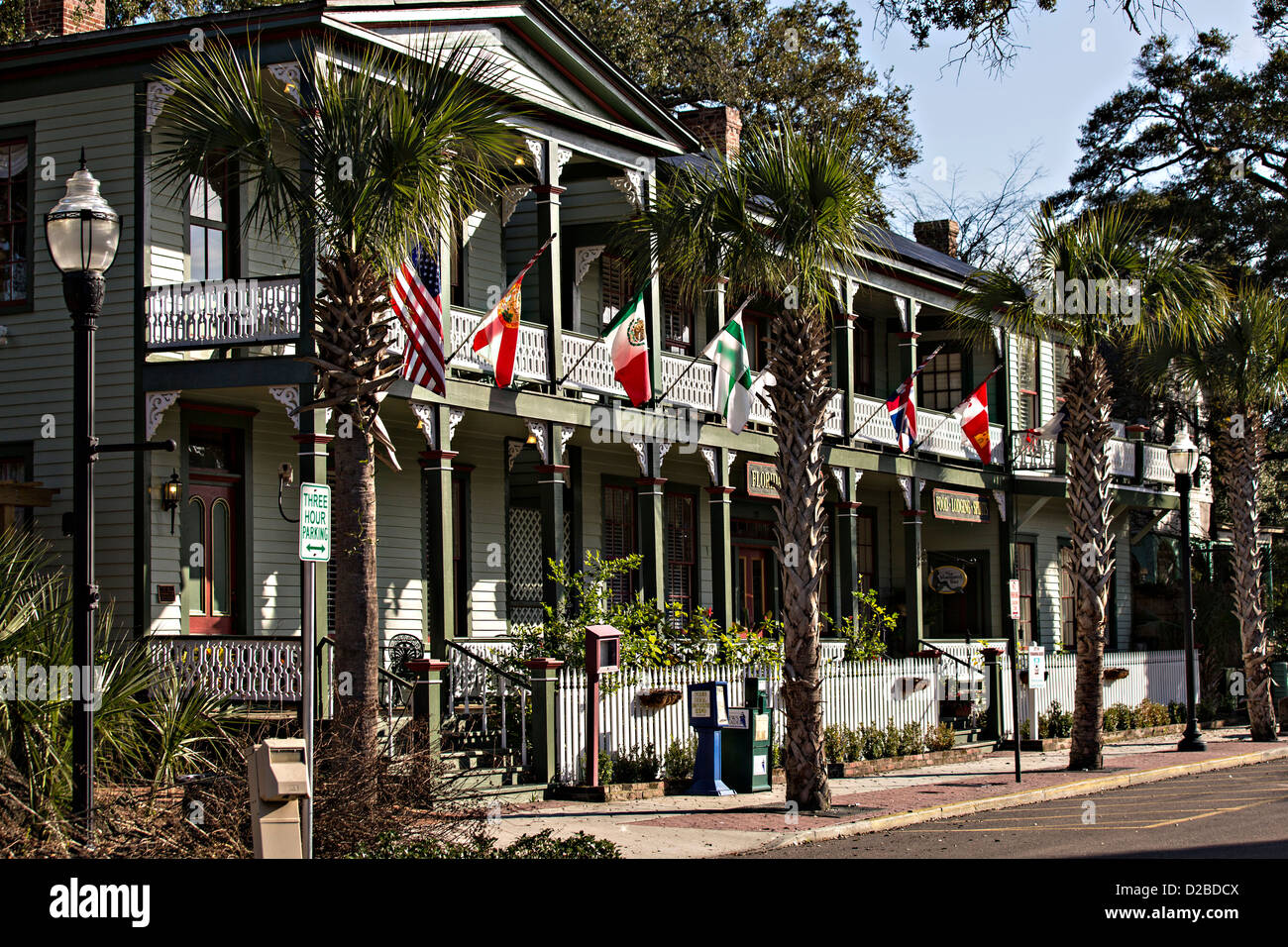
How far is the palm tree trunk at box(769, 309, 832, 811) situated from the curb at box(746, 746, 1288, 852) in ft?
2.86

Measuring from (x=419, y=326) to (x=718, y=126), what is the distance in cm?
1274

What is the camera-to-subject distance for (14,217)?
64.4ft

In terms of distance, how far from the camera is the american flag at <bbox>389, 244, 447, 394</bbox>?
17.3 metres

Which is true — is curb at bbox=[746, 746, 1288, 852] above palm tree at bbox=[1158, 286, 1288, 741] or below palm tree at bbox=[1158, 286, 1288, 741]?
below

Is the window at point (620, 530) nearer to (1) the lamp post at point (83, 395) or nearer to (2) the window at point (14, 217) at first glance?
(2) the window at point (14, 217)

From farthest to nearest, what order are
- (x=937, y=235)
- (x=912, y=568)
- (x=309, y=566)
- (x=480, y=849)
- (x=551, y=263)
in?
(x=937, y=235) → (x=912, y=568) → (x=551, y=263) → (x=480, y=849) → (x=309, y=566)

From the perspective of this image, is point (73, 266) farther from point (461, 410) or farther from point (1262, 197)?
point (1262, 197)

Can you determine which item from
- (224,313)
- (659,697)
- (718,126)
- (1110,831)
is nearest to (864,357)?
(718,126)

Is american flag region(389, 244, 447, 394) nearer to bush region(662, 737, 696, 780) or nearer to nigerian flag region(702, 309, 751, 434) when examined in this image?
bush region(662, 737, 696, 780)

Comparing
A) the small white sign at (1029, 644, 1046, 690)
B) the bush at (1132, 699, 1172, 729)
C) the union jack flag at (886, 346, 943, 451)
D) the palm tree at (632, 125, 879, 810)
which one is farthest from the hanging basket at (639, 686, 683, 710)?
the bush at (1132, 699, 1172, 729)

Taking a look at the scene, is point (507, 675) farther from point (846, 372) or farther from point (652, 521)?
point (846, 372)

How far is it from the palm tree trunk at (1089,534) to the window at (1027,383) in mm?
13053

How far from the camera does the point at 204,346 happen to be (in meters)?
17.9

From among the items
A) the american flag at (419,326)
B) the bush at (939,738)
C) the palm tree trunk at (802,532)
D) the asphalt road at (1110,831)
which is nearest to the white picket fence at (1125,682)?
the bush at (939,738)
